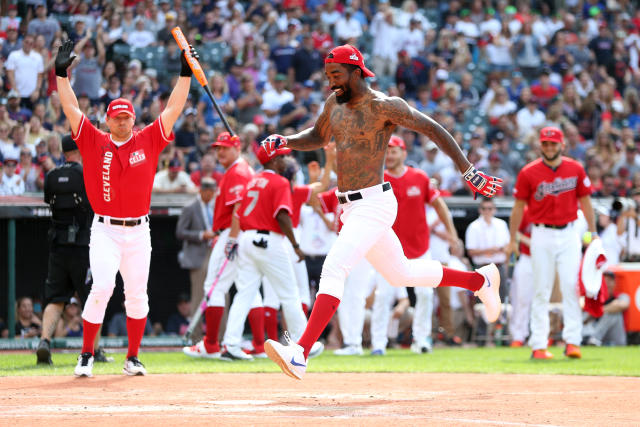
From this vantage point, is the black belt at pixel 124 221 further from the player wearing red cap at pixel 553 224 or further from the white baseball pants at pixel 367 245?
the player wearing red cap at pixel 553 224

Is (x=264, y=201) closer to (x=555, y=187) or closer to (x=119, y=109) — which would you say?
(x=119, y=109)

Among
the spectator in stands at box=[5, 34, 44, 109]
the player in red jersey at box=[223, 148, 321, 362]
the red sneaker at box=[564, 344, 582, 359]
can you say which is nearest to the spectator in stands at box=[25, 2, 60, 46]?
the spectator in stands at box=[5, 34, 44, 109]

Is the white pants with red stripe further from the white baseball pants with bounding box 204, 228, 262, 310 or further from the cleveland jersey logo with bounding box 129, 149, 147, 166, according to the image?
the white baseball pants with bounding box 204, 228, 262, 310

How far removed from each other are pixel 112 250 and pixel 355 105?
7.93ft

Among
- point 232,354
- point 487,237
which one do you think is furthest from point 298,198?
point 487,237

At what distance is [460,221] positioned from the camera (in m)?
15.2

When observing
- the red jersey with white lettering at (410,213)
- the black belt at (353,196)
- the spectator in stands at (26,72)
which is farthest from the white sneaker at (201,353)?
the spectator in stands at (26,72)

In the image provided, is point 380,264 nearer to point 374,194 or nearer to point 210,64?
point 374,194

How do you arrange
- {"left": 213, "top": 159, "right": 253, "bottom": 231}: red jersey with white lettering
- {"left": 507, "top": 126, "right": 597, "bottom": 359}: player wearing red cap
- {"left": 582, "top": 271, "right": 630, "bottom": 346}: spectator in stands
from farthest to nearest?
{"left": 582, "top": 271, "right": 630, "bottom": 346}: spectator in stands → {"left": 213, "top": 159, "right": 253, "bottom": 231}: red jersey with white lettering → {"left": 507, "top": 126, "right": 597, "bottom": 359}: player wearing red cap

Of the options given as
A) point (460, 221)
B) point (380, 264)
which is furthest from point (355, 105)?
point (460, 221)

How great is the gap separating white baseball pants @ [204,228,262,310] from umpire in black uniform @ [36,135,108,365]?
150 centimetres

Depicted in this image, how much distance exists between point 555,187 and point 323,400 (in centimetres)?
491

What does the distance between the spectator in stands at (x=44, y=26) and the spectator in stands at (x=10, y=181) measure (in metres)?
3.93

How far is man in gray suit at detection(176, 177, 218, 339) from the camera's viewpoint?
41.0ft
